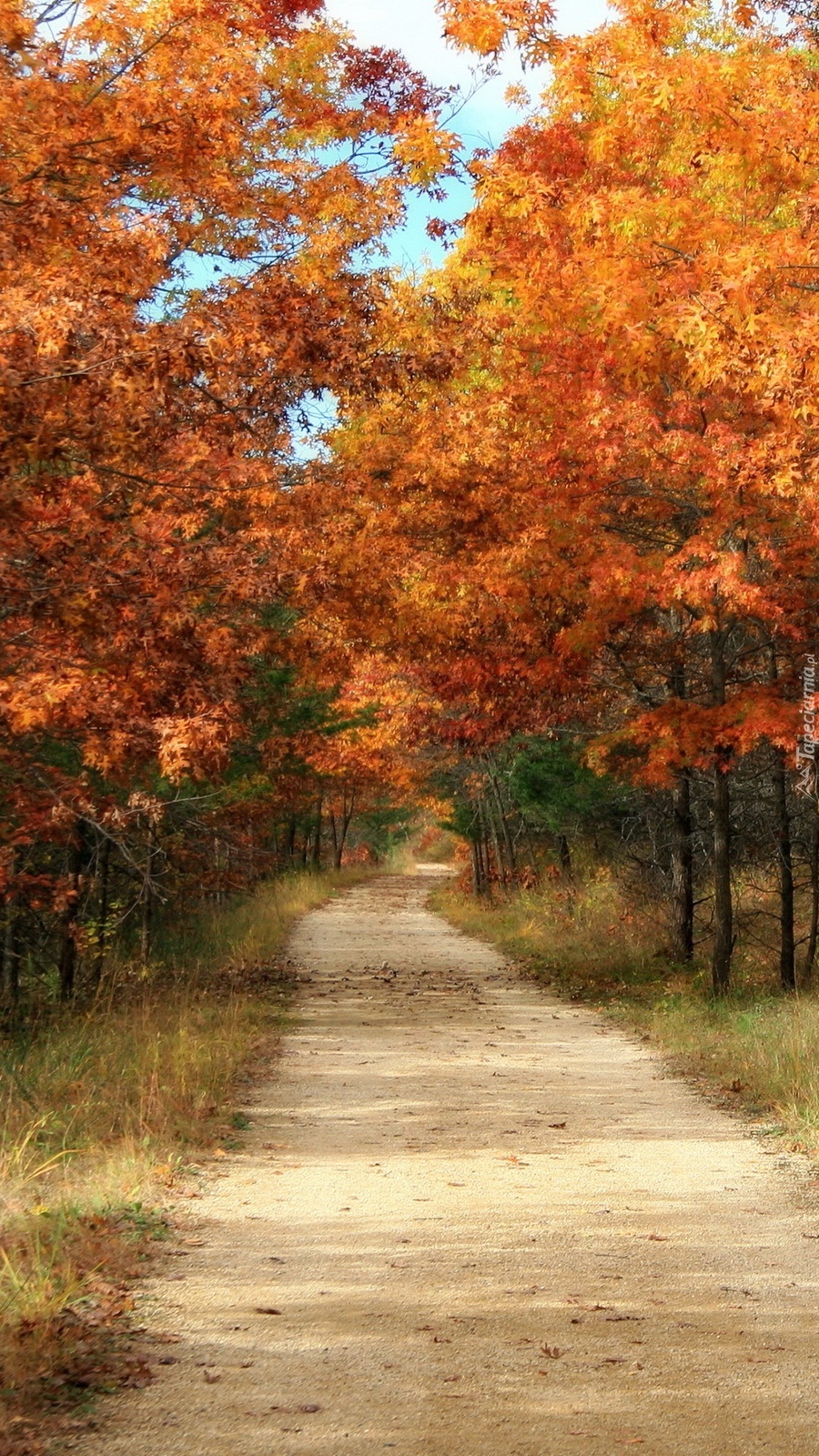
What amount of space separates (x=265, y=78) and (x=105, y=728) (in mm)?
6669

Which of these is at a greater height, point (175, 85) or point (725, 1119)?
point (175, 85)

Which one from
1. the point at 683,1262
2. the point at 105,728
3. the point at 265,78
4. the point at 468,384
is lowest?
the point at 683,1262

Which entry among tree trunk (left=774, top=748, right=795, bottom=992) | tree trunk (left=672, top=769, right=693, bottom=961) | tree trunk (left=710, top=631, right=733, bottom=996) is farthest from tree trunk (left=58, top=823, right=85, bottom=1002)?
tree trunk (left=774, top=748, right=795, bottom=992)

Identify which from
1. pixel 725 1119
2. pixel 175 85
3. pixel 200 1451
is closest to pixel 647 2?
pixel 175 85

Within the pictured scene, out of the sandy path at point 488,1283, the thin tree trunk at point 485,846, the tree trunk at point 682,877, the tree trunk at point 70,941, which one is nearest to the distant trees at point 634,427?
the tree trunk at point 682,877

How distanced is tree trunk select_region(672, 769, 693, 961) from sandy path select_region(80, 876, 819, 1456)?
→ 6620mm

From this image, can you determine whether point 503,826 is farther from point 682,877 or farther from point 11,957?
point 11,957

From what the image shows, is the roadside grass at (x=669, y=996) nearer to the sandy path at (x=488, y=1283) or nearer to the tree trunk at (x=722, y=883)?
the tree trunk at (x=722, y=883)

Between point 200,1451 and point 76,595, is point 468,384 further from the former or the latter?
point 200,1451

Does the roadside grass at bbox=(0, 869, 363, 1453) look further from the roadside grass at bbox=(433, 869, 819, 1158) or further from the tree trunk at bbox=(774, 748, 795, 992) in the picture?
the tree trunk at bbox=(774, 748, 795, 992)

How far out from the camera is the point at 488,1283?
6.00m

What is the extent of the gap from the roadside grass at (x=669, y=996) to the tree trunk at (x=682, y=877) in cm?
32

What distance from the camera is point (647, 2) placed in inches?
429

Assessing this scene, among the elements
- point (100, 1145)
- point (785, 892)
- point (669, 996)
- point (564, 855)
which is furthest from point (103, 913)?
point (564, 855)
